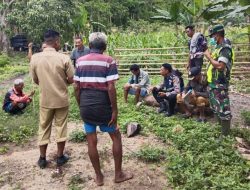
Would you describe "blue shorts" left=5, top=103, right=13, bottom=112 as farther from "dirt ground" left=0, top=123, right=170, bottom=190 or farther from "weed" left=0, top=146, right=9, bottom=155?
"dirt ground" left=0, top=123, right=170, bottom=190

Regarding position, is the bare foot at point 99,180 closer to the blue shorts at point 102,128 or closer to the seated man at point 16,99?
the blue shorts at point 102,128

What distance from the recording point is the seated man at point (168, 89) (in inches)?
292

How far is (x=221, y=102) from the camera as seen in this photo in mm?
5793

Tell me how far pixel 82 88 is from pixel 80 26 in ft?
49.5

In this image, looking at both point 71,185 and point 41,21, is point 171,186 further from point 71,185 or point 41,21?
point 41,21

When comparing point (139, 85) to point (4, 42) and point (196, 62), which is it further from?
point (4, 42)

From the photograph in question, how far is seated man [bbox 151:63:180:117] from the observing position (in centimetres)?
743

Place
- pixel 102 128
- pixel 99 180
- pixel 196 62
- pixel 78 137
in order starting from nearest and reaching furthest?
pixel 102 128 → pixel 99 180 → pixel 78 137 → pixel 196 62

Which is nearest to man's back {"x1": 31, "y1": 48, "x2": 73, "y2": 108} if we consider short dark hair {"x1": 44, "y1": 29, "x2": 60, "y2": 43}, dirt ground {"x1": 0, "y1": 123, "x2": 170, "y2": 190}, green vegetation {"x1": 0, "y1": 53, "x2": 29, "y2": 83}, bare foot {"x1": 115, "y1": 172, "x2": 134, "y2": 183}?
short dark hair {"x1": 44, "y1": 29, "x2": 60, "y2": 43}

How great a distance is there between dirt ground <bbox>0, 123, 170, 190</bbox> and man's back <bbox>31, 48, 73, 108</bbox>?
36.3 inches

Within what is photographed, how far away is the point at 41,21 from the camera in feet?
60.8

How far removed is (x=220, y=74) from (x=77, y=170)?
8.16 feet

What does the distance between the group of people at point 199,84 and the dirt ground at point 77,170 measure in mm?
1138

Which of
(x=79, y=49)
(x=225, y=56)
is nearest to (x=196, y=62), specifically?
(x=225, y=56)
